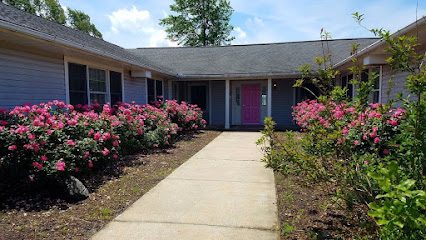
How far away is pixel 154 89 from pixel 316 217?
9.72 meters

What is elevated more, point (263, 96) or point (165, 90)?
point (165, 90)

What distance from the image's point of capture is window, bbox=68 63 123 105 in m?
6.95

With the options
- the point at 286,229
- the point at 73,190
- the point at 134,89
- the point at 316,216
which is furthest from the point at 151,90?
the point at 286,229

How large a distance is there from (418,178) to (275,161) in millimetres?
1466

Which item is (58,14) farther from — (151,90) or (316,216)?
(316,216)

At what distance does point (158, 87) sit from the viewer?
12398 mm

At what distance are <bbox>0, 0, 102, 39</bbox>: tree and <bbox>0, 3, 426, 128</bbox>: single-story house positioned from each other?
91.7 feet

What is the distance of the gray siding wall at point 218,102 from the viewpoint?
14.7 m

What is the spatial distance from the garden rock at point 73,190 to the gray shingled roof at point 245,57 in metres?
8.24

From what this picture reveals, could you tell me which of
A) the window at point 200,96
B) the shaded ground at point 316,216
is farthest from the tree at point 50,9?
the shaded ground at point 316,216

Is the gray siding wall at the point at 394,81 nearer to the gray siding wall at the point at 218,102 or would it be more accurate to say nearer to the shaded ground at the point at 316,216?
the shaded ground at the point at 316,216

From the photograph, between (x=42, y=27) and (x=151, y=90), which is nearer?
(x=42, y=27)

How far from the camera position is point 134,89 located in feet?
32.9

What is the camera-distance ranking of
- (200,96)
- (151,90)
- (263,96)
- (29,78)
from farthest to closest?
(200,96) < (263,96) < (151,90) < (29,78)
